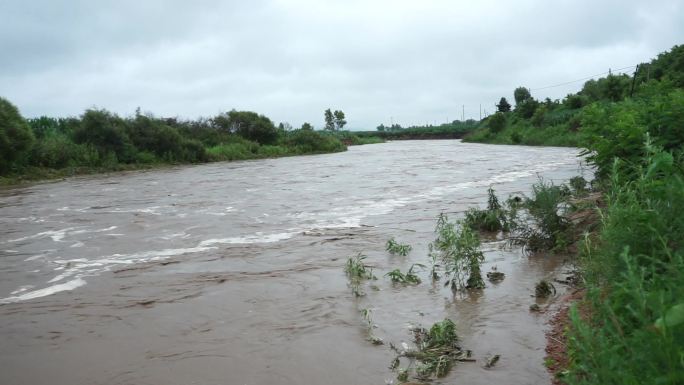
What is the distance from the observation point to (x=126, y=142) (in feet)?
94.2

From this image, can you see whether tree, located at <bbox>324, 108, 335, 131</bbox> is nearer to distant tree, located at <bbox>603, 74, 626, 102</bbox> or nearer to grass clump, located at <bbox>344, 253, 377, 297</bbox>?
distant tree, located at <bbox>603, 74, 626, 102</bbox>

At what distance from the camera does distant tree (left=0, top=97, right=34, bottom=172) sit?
20.2 meters

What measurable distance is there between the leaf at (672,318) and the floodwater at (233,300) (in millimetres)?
1854

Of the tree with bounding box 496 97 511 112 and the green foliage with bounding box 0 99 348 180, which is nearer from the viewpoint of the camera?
the green foliage with bounding box 0 99 348 180

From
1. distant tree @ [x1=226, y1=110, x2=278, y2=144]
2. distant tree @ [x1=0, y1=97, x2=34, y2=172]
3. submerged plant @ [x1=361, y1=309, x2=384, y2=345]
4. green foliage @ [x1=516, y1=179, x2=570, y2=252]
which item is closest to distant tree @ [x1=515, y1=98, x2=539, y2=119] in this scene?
distant tree @ [x1=226, y1=110, x2=278, y2=144]

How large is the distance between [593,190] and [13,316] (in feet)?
34.0

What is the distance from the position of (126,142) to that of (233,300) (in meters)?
26.0

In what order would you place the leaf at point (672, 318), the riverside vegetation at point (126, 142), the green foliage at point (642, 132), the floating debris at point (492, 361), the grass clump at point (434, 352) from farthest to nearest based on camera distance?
the riverside vegetation at point (126, 142), the green foliage at point (642, 132), the floating debris at point (492, 361), the grass clump at point (434, 352), the leaf at point (672, 318)

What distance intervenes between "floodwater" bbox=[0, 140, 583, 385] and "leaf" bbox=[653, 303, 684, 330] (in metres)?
1.85

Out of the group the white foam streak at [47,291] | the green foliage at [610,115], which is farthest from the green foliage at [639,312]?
the white foam streak at [47,291]

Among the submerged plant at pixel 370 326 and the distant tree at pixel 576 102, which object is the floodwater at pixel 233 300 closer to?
the submerged plant at pixel 370 326

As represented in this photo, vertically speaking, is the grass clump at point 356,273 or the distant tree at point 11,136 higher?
the distant tree at point 11,136

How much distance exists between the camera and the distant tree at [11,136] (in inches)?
797

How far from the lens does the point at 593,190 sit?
10.8 m
